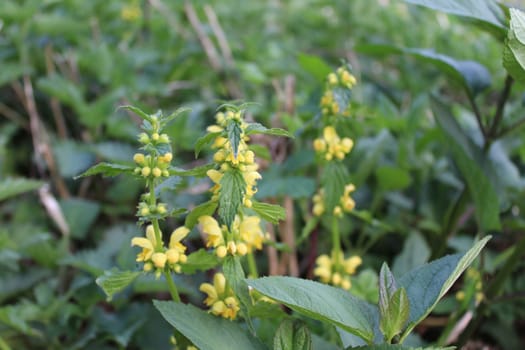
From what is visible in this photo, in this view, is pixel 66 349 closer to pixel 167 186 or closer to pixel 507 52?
pixel 167 186

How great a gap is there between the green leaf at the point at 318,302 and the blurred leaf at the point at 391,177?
2.11ft

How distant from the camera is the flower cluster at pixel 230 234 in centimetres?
75

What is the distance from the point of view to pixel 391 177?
1347 millimetres

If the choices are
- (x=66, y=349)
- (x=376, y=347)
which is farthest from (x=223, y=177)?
(x=66, y=349)

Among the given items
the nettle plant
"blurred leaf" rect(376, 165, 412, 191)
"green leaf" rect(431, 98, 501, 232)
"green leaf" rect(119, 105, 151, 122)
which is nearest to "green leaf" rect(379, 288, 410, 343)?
the nettle plant

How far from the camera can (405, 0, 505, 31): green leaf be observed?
87cm

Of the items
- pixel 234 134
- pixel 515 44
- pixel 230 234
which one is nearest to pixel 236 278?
pixel 230 234

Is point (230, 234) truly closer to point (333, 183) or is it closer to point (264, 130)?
point (264, 130)

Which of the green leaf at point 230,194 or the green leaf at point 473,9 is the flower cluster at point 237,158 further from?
the green leaf at point 473,9

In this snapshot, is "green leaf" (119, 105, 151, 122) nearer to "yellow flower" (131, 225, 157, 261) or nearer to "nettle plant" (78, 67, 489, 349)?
"nettle plant" (78, 67, 489, 349)

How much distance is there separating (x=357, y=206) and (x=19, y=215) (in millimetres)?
863

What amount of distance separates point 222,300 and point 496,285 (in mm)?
552

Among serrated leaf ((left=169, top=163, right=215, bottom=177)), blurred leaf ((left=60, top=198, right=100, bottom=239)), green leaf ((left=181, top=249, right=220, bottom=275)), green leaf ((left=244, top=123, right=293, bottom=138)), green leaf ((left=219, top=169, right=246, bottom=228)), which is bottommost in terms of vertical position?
blurred leaf ((left=60, top=198, right=100, bottom=239))

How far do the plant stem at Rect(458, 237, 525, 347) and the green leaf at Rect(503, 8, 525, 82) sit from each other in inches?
13.1
